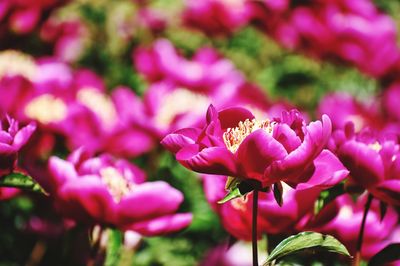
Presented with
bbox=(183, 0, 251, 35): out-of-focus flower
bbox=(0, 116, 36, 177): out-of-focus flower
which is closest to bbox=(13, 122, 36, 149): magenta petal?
bbox=(0, 116, 36, 177): out-of-focus flower

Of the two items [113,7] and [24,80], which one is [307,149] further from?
[113,7]

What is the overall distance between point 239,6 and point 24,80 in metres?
0.79

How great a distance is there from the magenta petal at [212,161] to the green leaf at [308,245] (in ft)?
0.21

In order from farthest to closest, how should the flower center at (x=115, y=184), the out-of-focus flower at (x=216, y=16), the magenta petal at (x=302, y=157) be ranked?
1. the out-of-focus flower at (x=216, y=16)
2. the flower center at (x=115, y=184)
3. the magenta petal at (x=302, y=157)

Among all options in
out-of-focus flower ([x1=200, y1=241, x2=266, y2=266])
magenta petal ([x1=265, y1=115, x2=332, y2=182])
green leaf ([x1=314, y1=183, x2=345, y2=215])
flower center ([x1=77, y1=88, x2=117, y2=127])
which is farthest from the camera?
flower center ([x1=77, y1=88, x2=117, y2=127])

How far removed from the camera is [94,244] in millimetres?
701

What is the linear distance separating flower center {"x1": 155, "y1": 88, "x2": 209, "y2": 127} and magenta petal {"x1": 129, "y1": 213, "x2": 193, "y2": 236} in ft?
1.20

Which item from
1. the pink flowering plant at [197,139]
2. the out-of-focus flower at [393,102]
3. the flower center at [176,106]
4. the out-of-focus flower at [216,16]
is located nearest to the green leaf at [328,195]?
the pink flowering plant at [197,139]

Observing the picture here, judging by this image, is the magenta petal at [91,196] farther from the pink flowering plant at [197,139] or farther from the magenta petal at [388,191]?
the magenta petal at [388,191]

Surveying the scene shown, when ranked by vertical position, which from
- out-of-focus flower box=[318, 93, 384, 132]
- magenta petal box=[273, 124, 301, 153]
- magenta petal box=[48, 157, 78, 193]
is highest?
magenta petal box=[273, 124, 301, 153]

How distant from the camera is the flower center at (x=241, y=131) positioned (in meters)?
0.59

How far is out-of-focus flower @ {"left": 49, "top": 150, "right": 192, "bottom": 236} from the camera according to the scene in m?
0.66

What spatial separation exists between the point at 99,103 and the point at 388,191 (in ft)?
2.13

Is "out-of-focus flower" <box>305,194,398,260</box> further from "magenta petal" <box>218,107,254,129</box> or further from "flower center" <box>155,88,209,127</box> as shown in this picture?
"flower center" <box>155,88,209,127</box>
